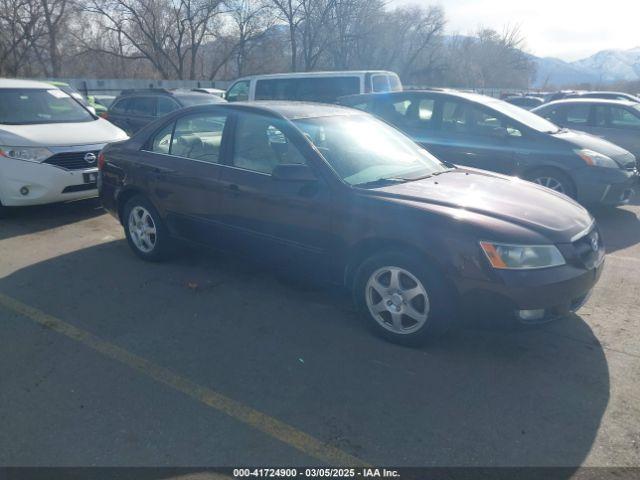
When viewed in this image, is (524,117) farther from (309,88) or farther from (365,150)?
(309,88)

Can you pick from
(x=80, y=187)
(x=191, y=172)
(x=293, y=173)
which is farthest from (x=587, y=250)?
(x=80, y=187)

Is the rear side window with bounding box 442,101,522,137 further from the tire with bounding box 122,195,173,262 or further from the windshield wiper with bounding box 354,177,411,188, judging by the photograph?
the tire with bounding box 122,195,173,262

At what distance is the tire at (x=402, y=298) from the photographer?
3.33 m

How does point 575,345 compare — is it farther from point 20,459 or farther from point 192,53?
point 192,53

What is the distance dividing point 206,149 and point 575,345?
3.41 metres

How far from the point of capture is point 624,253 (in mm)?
5621

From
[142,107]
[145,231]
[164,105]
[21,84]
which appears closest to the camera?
[145,231]

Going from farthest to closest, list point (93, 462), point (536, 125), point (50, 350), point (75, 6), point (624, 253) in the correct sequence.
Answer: point (75, 6) → point (536, 125) → point (624, 253) → point (50, 350) → point (93, 462)

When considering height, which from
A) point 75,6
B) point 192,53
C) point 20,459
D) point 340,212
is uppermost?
point 75,6

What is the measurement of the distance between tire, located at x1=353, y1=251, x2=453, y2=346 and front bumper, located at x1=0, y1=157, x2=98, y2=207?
4602 mm

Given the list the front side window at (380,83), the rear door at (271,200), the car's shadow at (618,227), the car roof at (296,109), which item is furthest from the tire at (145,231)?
the front side window at (380,83)

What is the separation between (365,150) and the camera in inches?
167

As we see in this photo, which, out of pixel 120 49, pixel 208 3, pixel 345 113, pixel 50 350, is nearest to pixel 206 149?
pixel 345 113

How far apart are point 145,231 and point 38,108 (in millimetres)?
3660
